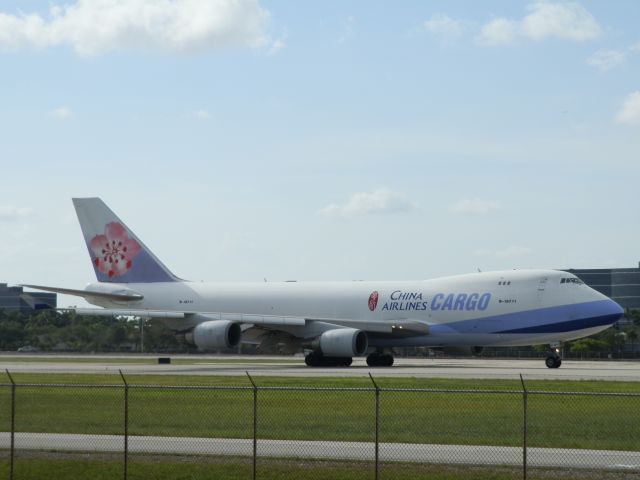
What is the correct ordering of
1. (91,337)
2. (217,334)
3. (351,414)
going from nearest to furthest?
(351,414) → (217,334) → (91,337)

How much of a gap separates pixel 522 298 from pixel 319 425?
29817mm

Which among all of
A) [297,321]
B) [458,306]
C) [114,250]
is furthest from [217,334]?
[114,250]

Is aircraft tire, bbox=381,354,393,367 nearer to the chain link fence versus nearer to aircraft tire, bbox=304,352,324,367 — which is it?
aircraft tire, bbox=304,352,324,367

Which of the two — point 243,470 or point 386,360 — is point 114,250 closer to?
point 386,360

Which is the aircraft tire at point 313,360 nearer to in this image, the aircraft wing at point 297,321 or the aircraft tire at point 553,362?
the aircraft wing at point 297,321

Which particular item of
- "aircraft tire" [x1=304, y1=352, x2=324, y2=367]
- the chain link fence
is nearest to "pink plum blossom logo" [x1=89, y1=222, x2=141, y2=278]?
"aircraft tire" [x1=304, y1=352, x2=324, y2=367]

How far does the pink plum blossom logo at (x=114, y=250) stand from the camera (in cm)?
6562

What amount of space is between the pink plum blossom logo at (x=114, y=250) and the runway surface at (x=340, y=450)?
43191 millimetres

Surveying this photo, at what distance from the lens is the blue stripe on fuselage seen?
172 feet

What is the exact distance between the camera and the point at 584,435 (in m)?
22.6

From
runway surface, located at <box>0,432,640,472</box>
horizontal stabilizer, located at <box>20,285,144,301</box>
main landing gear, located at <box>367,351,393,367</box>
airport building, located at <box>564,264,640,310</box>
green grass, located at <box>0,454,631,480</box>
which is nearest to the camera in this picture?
green grass, located at <box>0,454,631,480</box>

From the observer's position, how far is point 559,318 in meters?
52.3

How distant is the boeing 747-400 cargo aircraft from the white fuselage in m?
0.05

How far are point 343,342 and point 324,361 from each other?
2.73 metres
